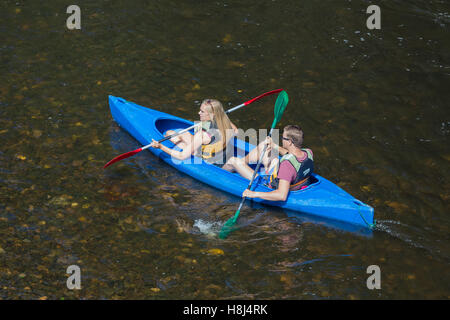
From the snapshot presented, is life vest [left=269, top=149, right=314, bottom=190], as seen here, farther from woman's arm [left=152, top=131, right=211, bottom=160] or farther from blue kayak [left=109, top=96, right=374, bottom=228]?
woman's arm [left=152, top=131, right=211, bottom=160]

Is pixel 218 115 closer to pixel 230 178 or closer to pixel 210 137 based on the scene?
pixel 210 137

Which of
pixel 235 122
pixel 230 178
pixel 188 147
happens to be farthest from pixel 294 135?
pixel 235 122

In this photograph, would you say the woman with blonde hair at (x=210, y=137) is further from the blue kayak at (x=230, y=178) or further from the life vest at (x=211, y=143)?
the blue kayak at (x=230, y=178)

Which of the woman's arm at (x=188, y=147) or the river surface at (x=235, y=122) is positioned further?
the woman's arm at (x=188, y=147)

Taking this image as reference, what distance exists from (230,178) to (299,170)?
3.19ft

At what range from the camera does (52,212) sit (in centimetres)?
679

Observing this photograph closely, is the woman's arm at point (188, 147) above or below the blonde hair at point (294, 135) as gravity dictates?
below

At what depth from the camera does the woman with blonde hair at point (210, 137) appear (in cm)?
718

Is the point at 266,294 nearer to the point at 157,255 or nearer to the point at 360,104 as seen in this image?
the point at 157,255

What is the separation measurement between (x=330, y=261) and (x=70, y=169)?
363cm

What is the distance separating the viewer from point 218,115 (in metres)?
7.21

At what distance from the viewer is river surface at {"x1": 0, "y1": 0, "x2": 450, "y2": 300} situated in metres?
6.11

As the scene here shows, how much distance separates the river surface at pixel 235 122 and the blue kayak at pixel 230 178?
15 centimetres

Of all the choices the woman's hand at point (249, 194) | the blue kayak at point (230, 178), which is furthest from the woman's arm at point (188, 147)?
the woman's hand at point (249, 194)
